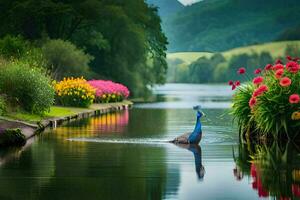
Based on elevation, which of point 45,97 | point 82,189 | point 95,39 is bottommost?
point 82,189

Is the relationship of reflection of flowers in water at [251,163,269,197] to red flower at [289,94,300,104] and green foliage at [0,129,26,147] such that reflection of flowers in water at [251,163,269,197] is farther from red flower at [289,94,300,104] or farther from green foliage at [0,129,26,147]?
green foliage at [0,129,26,147]

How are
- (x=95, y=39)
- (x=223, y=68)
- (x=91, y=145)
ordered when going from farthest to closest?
(x=223, y=68), (x=95, y=39), (x=91, y=145)

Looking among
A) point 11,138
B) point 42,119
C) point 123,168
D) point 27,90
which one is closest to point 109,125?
point 42,119

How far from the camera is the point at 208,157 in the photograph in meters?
20.0

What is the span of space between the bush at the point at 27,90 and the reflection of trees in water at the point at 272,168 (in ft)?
36.5

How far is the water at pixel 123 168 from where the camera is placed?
565 inches

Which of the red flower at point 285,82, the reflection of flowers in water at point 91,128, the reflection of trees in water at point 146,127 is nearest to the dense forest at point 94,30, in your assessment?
the reflection of trees in water at point 146,127

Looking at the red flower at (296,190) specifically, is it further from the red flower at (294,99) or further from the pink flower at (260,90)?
the pink flower at (260,90)

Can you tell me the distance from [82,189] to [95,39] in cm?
5515

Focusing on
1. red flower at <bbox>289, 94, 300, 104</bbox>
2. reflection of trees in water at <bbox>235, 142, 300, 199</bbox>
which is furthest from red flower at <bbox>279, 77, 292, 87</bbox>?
reflection of trees in water at <bbox>235, 142, 300, 199</bbox>

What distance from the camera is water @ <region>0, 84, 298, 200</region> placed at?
14.4m

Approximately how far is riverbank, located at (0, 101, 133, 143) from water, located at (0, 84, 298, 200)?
58 cm

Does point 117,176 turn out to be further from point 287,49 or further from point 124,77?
point 287,49

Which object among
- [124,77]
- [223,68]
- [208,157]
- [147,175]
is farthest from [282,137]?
[223,68]
